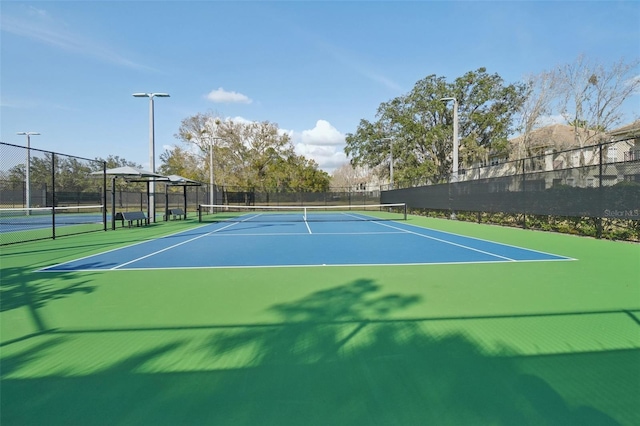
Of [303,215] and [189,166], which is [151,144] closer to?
[303,215]

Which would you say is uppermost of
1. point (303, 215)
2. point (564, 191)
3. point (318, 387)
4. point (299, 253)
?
point (564, 191)

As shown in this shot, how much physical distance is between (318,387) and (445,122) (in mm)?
33873

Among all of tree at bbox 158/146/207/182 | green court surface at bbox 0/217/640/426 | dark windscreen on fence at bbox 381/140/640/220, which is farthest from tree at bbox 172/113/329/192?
green court surface at bbox 0/217/640/426

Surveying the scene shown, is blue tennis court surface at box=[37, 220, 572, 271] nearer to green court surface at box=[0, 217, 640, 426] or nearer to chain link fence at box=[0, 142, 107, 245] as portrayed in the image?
green court surface at box=[0, 217, 640, 426]

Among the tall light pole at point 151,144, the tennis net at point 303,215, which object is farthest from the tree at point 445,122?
the tall light pole at point 151,144

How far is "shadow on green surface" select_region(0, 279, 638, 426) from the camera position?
2.35m

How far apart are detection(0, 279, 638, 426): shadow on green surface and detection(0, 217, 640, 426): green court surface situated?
0.01 metres

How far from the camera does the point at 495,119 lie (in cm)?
3152

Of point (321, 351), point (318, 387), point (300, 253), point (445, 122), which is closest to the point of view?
point (318, 387)

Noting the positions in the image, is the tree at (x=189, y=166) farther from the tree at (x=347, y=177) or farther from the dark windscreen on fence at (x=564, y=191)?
the tree at (x=347, y=177)

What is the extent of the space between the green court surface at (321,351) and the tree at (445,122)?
25.9 meters

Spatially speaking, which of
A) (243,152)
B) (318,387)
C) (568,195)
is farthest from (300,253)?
(243,152)

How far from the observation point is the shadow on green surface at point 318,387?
235 centimetres

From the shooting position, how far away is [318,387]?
8.86 feet
